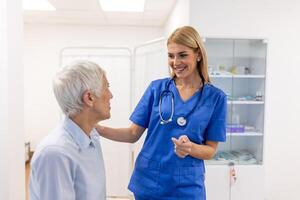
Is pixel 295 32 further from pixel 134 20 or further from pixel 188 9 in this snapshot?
pixel 134 20

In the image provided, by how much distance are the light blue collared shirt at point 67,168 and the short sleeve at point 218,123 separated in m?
0.55

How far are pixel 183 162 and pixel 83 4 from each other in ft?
10.4

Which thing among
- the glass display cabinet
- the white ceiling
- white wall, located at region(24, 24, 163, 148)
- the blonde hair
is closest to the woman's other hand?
the blonde hair

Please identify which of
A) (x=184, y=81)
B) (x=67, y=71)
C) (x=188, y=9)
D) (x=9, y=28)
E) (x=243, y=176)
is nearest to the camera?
(x=67, y=71)

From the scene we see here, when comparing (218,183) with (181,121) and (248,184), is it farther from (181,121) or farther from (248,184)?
(181,121)

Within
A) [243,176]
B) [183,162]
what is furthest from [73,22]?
[183,162]

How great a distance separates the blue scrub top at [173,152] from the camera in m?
1.39

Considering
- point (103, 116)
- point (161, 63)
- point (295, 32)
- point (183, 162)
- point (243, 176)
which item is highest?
point (295, 32)

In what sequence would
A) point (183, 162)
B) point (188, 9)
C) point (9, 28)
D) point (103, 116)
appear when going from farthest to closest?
point (188, 9) → point (9, 28) → point (183, 162) → point (103, 116)

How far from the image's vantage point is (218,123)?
4.63ft

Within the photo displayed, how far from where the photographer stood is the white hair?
1.00m

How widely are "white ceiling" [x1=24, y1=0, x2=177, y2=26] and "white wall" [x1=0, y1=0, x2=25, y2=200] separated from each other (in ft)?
6.63

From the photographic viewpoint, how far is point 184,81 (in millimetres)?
1494

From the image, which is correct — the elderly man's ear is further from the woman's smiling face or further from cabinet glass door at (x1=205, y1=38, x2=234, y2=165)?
cabinet glass door at (x1=205, y1=38, x2=234, y2=165)
